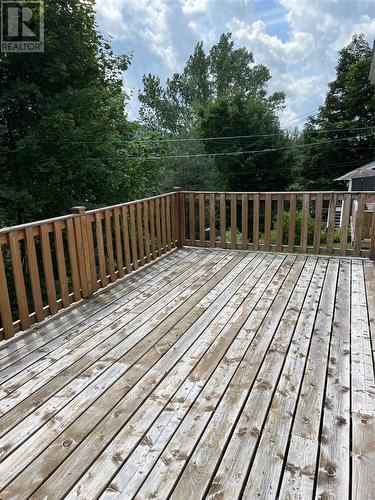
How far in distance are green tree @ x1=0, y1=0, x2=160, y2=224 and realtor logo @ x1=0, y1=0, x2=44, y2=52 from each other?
0.46 ft

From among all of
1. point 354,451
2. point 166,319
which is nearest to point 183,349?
point 166,319

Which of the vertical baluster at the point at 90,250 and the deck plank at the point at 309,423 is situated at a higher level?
the vertical baluster at the point at 90,250

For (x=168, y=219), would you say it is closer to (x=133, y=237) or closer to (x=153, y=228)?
(x=153, y=228)

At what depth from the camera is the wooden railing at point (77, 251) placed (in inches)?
102

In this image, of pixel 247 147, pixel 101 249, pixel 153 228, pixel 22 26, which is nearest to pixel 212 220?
pixel 153 228

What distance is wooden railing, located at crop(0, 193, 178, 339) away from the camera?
2.58m

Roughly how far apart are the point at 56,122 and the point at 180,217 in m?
2.75

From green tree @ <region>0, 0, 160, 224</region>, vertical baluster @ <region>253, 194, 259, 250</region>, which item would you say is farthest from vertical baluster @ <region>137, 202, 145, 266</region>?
green tree @ <region>0, 0, 160, 224</region>

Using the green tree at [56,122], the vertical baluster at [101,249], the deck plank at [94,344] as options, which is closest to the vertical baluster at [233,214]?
the deck plank at [94,344]

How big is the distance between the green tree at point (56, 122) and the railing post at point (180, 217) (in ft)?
7.69

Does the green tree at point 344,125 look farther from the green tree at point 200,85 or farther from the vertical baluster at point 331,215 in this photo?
the vertical baluster at point 331,215

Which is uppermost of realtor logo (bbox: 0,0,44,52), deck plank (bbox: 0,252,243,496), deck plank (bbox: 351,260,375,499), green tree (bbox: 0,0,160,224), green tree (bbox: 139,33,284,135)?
green tree (bbox: 139,33,284,135)

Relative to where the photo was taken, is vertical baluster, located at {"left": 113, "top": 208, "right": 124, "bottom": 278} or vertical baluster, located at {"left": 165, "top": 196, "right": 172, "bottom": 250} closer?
vertical baluster, located at {"left": 113, "top": 208, "right": 124, "bottom": 278}

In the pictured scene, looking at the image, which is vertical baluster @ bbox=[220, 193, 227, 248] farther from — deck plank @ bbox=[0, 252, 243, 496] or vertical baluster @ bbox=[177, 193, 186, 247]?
deck plank @ bbox=[0, 252, 243, 496]
